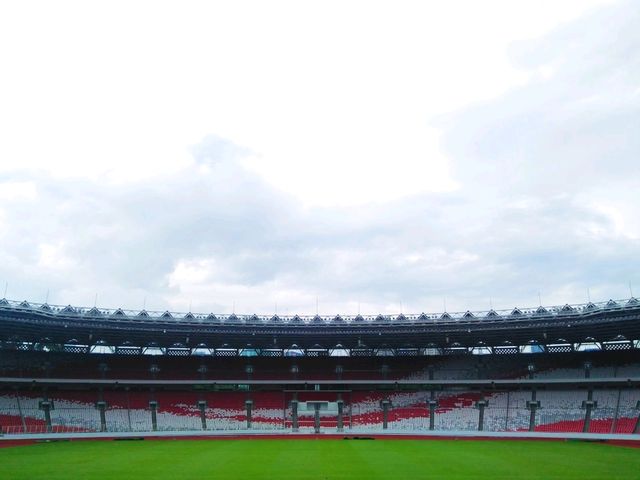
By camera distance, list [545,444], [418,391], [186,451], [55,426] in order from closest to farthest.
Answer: [186,451] < [545,444] < [55,426] < [418,391]

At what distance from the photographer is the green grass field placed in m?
24.7

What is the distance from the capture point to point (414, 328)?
177 feet

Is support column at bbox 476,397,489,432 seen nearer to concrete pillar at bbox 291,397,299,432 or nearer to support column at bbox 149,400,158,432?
concrete pillar at bbox 291,397,299,432

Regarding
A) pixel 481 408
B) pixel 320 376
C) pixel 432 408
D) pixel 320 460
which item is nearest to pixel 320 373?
pixel 320 376

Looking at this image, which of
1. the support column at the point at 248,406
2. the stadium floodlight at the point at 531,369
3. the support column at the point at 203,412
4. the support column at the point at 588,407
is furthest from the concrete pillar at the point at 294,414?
the support column at the point at 588,407

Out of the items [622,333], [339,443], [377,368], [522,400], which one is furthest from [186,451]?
[622,333]

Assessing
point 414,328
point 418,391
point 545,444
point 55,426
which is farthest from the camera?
point 418,391

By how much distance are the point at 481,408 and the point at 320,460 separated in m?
29.0

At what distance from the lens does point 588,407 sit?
51.4 m

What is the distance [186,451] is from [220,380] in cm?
2412

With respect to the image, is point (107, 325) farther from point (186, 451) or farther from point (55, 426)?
point (186, 451)

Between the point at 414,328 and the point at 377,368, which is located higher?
the point at 414,328

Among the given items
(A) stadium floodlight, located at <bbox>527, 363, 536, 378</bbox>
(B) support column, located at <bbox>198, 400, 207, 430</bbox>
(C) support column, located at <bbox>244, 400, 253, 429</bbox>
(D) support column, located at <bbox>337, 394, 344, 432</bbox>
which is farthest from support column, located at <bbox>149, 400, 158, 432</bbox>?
(A) stadium floodlight, located at <bbox>527, 363, 536, 378</bbox>

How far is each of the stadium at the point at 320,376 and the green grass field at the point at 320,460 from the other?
7137 mm
